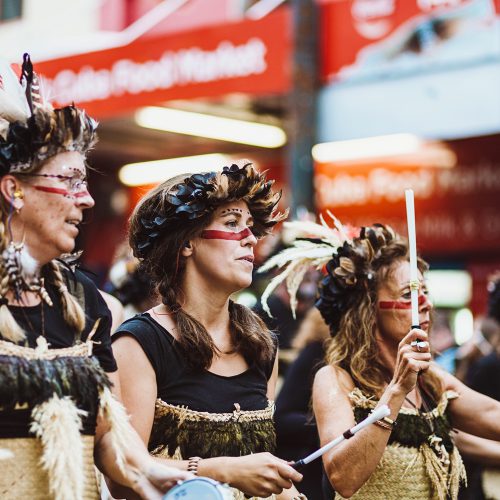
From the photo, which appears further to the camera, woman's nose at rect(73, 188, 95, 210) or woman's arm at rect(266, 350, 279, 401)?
woman's arm at rect(266, 350, 279, 401)

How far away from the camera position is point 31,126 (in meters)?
3.24

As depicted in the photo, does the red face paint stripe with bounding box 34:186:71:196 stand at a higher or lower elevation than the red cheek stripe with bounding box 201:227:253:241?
higher

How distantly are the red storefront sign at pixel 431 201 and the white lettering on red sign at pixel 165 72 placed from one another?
1517 millimetres

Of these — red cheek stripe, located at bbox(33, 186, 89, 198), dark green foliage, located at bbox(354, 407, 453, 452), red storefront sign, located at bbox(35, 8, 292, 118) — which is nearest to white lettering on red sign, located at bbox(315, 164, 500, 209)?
red storefront sign, located at bbox(35, 8, 292, 118)

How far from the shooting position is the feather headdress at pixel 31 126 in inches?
127

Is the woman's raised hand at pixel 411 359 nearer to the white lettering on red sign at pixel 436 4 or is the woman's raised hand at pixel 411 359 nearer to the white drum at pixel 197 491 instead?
the white drum at pixel 197 491

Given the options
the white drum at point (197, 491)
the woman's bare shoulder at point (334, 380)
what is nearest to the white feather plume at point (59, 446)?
the white drum at point (197, 491)

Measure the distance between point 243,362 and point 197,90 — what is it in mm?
7658

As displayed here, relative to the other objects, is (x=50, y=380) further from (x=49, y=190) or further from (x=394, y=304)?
(x=394, y=304)

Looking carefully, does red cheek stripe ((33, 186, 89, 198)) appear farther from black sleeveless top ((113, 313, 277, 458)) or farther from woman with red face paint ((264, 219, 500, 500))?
woman with red face paint ((264, 219, 500, 500))

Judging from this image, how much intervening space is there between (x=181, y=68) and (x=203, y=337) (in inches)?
311

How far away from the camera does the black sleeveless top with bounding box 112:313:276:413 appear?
12.5 ft

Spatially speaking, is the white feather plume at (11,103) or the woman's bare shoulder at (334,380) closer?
the white feather plume at (11,103)

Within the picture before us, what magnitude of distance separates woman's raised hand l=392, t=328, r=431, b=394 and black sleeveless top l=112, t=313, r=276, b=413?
1.73ft
